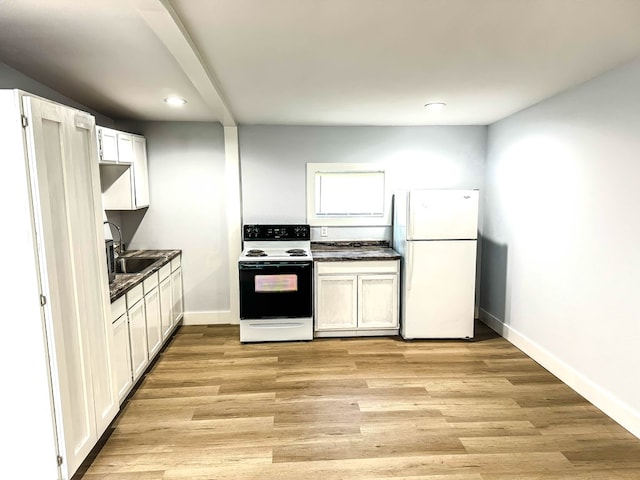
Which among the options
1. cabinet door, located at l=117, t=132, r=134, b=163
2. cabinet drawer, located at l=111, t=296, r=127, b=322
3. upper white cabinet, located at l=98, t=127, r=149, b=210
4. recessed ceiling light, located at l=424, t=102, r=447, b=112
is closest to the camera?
cabinet drawer, located at l=111, t=296, r=127, b=322

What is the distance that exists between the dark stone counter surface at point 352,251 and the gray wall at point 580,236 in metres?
1.23

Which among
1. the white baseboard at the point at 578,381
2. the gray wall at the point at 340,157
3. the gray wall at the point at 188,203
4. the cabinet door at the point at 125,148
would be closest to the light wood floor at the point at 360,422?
the white baseboard at the point at 578,381

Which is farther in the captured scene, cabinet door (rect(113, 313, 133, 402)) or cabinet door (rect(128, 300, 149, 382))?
cabinet door (rect(128, 300, 149, 382))

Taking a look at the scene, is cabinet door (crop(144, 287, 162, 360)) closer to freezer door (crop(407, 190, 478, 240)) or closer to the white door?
the white door

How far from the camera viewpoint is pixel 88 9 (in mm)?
1644

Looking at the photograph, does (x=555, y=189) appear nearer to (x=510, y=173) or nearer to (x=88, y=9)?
(x=510, y=173)

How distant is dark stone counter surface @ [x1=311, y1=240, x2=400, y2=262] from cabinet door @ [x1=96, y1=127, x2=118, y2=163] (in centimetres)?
208

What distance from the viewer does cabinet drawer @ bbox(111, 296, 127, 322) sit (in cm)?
252

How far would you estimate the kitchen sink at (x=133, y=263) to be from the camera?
152 inches

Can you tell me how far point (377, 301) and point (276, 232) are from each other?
1.34 metres

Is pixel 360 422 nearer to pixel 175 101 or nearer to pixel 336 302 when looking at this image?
pixel 336 302

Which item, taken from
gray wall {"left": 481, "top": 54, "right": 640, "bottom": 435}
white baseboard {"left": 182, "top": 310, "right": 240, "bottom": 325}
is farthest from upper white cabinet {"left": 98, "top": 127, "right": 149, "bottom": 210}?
gray wall {"left": 481, "top": 54, "right": 640, "bottom": 435}

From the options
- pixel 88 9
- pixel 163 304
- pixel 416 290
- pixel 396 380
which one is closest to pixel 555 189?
pixel 416 290

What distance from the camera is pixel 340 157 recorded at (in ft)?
14.5
